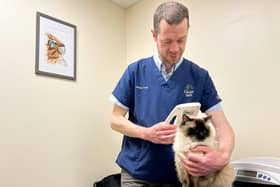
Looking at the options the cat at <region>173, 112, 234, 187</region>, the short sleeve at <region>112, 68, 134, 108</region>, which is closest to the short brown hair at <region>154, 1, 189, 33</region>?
the short sleeve at <region>112, 68, 134, 108</region>

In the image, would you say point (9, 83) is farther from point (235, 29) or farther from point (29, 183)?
point (235, 29)

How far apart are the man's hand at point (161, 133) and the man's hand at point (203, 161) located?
3.6 inches

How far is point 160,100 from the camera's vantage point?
1.26 m

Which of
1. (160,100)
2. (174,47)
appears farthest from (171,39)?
(160,100)

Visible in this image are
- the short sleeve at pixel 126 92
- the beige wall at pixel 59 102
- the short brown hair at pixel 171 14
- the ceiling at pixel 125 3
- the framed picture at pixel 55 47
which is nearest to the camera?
the short brown hair at pixel 171 14

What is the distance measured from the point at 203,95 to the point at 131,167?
435mm

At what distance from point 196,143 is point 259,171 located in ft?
1.35

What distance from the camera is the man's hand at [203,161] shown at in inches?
40.2

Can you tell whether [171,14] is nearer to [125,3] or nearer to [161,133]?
[161,133]

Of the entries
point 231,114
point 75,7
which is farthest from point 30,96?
point 231,114

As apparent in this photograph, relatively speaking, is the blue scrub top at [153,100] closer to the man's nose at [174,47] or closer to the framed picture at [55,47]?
the man's nose at [174,47]

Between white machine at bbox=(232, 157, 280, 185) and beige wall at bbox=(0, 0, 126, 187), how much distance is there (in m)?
1.02

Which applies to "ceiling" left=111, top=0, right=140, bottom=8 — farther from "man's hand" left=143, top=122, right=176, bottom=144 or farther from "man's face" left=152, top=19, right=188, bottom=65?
"man's hand" left=143, top=122, right=176, bottom=144

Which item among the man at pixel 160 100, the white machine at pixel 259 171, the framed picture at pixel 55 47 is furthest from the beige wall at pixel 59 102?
the white machine at pixel 259 171
